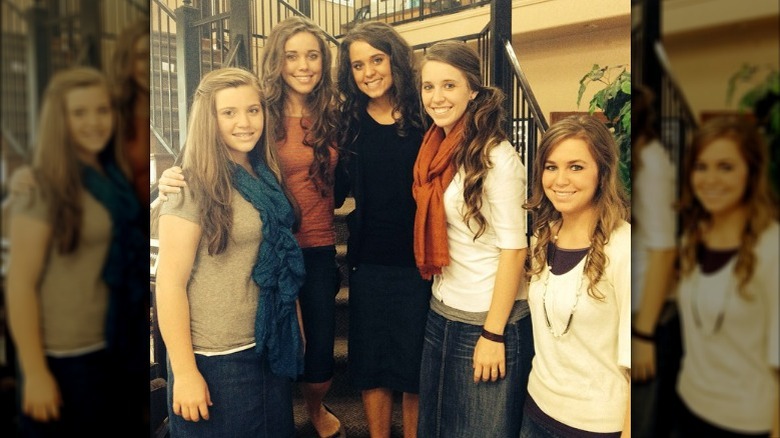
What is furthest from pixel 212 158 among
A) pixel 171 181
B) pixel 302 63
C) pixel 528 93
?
pixel 528 93

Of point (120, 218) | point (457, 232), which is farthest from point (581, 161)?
point (120, 218)

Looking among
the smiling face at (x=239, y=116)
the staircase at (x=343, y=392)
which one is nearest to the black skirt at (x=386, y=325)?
the staircase at (x=343, y=392)

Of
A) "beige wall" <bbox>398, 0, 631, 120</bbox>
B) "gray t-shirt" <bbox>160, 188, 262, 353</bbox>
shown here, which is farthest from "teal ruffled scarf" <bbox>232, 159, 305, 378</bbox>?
"beige wall" <bbox>398, 0, 631, 120</bbox>

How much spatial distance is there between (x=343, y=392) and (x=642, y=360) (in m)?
0.99

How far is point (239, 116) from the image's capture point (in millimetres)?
1978

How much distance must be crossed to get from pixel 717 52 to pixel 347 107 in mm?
1119

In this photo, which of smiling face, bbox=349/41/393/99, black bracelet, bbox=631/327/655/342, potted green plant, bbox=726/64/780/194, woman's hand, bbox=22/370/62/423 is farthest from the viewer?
smiling face, bbox=349/41/393/99

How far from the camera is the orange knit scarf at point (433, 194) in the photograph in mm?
1863

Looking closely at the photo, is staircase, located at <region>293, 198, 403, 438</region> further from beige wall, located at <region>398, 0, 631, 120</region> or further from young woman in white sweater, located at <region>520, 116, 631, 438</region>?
beige wall, located at <region>398, 0, 631, 120</region>

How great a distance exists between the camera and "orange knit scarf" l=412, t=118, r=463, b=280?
186 centimetres

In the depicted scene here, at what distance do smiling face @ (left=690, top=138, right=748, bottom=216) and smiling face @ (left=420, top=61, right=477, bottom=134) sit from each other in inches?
27.6

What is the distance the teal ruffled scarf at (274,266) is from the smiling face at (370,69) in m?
0.44

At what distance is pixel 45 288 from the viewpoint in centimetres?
181

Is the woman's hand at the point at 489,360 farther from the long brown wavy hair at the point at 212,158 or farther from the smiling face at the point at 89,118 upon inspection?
the smiling face at the point at 89,118
